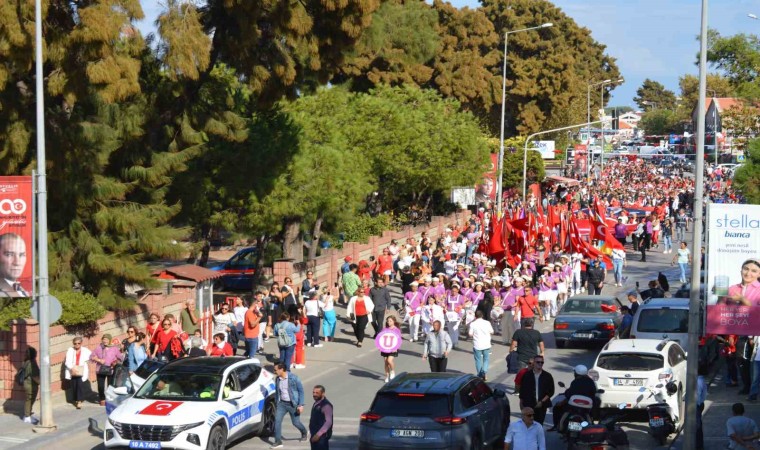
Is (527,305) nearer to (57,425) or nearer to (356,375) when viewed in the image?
(356,375)

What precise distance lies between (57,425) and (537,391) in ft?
27.3

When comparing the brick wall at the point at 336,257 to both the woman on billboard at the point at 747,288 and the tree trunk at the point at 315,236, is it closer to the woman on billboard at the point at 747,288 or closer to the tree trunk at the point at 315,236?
the tree trunk at the point at 315,236

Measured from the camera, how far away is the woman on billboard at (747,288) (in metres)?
16.6

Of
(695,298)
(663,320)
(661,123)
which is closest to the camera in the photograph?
(695,298)

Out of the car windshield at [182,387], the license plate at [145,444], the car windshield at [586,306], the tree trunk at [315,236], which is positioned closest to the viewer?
the license plate at [145,444]

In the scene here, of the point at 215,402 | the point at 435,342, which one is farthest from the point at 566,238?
the point at 215,402

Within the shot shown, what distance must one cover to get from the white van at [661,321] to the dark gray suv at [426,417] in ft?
Result: 25.2

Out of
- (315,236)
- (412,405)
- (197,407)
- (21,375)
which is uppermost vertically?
(315,236)

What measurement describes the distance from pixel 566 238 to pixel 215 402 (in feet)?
70.2

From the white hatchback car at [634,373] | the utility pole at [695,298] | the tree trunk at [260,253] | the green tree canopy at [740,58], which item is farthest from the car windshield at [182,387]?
the green tree canopy at [740,58]

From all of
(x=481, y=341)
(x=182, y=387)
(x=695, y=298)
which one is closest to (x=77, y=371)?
Result: (x=182, y=387)

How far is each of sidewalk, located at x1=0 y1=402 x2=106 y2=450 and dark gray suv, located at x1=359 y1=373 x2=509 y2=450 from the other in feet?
19.0

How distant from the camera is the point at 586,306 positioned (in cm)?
2752

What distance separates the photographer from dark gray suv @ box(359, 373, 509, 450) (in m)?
15.0
